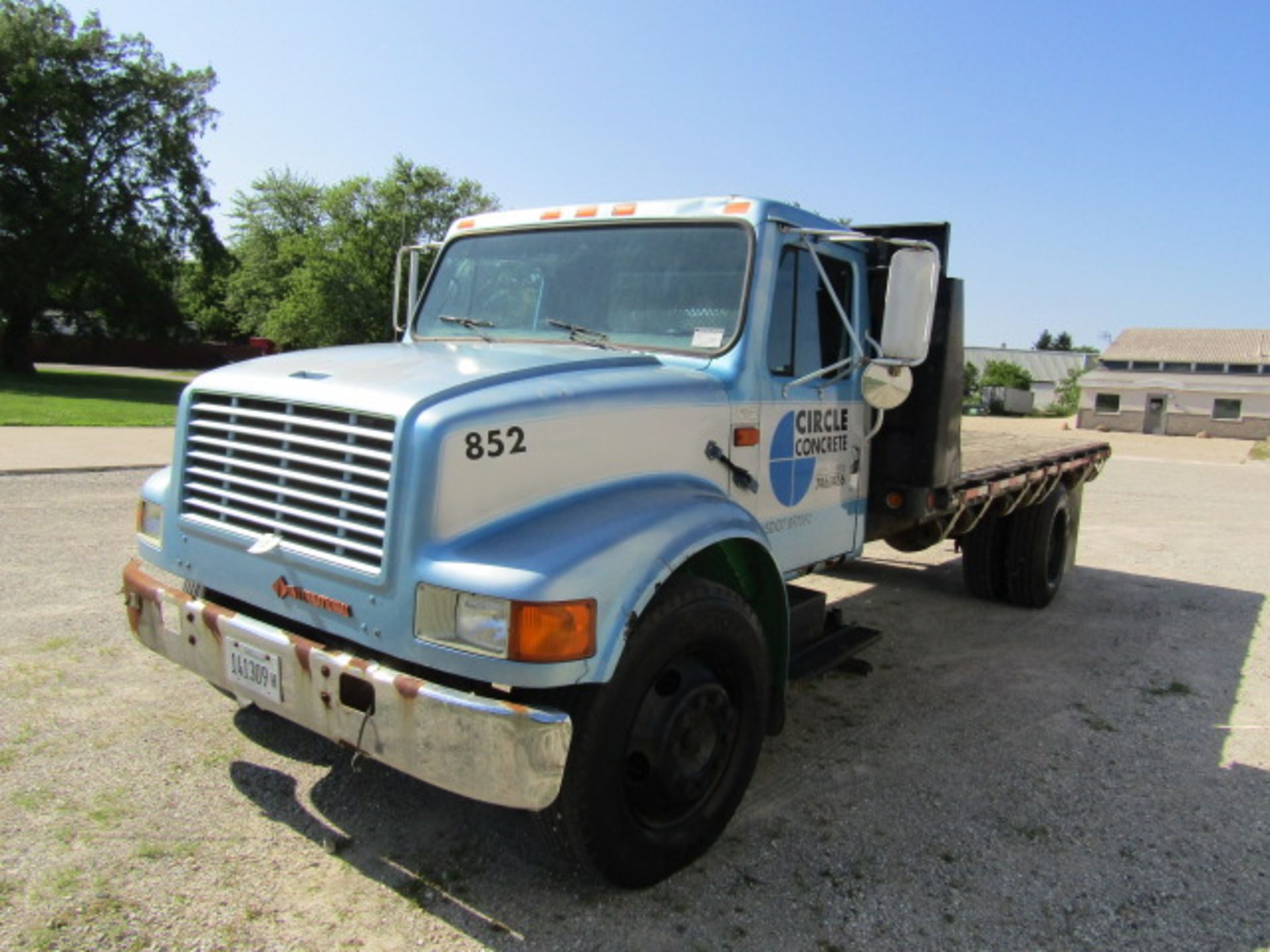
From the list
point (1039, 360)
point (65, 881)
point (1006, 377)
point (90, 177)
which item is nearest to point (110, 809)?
point (65, 881)

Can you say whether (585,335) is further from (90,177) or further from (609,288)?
(90,177)

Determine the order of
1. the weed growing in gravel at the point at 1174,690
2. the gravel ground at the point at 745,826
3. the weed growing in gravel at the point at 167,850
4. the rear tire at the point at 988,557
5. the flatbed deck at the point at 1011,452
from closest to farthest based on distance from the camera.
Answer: the gravel ground at the point at 745,826, the weed growing in gravel at the point at 167,850, the weed growing in gravel at the point at 1174,690, the flatbed deck at the point at 1011,452, the rear tire at the point at 988,557

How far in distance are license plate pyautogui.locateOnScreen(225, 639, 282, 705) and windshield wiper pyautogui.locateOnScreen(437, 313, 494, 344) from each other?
5.56 ft

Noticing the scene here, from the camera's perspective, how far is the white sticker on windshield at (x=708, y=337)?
3520mm

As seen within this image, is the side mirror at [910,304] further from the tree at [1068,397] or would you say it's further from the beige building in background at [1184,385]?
the tree at [1068,397]

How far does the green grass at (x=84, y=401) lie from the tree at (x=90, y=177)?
7.49ft

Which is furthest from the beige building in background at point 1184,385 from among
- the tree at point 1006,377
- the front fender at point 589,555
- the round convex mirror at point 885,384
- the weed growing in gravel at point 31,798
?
the weed growing in gravel at point 31,798

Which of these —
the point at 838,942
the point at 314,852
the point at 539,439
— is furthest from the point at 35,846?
the point at 838,942

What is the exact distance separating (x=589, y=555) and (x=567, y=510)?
274mm

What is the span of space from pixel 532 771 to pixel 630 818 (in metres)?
0.58

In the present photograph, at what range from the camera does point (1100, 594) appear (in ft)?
25.7

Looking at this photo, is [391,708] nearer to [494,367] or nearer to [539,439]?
[539,439]

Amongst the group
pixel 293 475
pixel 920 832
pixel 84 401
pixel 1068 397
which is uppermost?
pixel 1068 397

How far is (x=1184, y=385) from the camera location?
45312 millimetres
